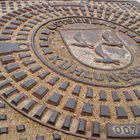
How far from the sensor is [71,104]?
4.45 metres

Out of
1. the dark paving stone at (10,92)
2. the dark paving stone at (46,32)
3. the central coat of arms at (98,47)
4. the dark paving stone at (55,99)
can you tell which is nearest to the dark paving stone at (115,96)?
the central coat of arms at (98,47)

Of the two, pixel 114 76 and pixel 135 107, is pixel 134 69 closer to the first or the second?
pixel 114 76

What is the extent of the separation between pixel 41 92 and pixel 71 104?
0.47 m

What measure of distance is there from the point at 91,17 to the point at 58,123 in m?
3.31

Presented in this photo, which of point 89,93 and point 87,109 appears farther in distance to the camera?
point 89,93

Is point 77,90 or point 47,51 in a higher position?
point 47,51

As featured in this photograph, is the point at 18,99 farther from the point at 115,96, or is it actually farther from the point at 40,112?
the point at 115,96

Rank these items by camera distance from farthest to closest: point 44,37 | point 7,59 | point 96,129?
1. point 44,37
2. point 7,59
3. point 96,129

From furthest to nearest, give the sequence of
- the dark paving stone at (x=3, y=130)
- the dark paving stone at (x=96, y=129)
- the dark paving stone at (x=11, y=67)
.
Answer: the dark paving stone at (x=11, y=67) → the dark paving stone at (x=96, y=129) → the dark paving stone at (x=3, y=130)

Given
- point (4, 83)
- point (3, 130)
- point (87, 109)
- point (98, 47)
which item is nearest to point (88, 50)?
point (98, 47)

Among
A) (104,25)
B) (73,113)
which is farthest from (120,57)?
(73,113)

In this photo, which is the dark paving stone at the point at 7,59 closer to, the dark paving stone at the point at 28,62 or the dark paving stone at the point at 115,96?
the dark paving stone at the point at 28,62

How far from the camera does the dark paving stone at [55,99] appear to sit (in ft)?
14.6

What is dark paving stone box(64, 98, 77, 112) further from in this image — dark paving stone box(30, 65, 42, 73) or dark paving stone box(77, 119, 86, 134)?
dark paving stone box(30, 65, 42, 73)
